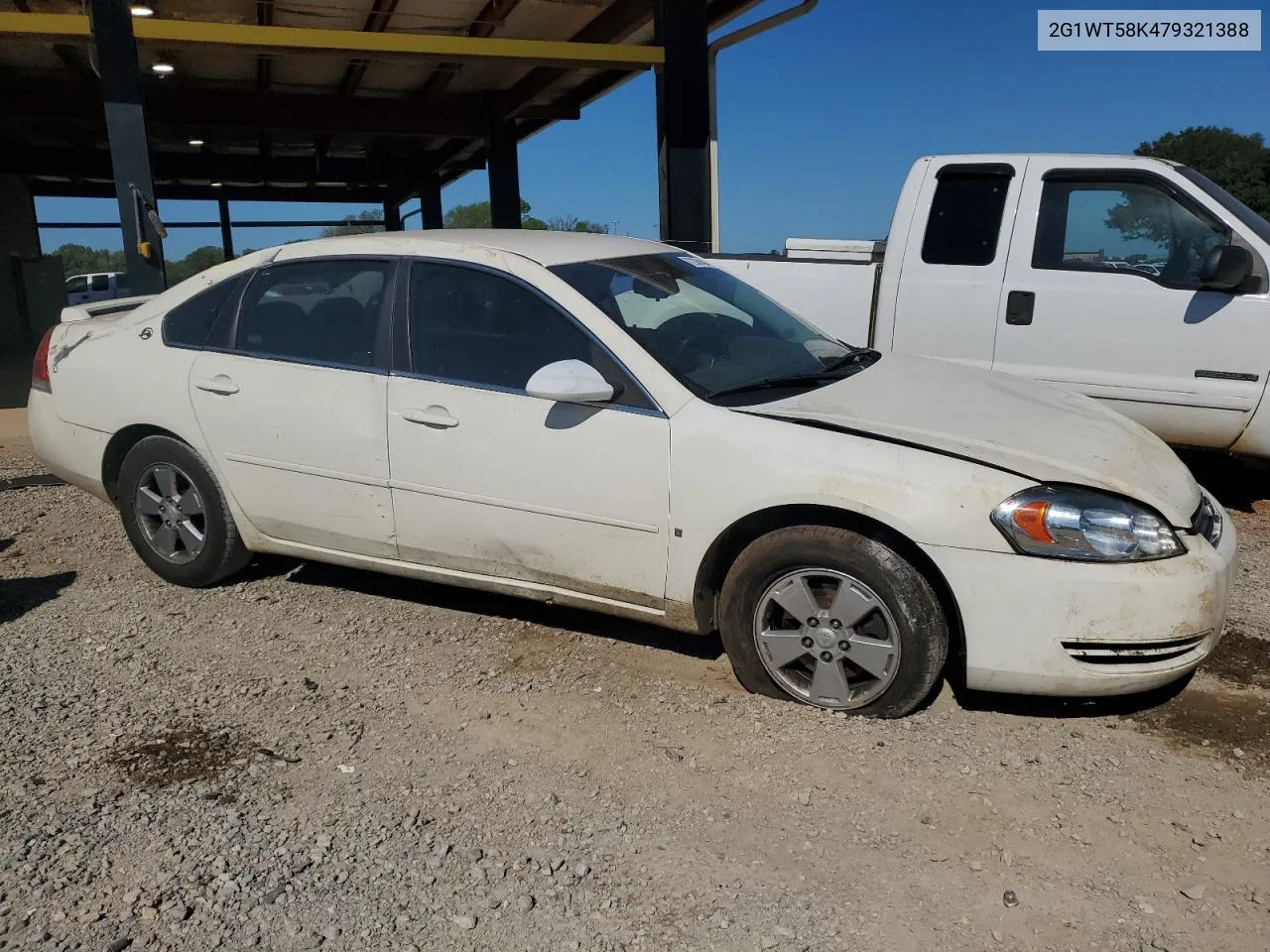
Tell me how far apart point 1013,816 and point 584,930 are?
1259 millimetres

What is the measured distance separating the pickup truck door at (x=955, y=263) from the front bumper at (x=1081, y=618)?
9.91 ft

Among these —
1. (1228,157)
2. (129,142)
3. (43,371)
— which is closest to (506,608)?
(43,371)

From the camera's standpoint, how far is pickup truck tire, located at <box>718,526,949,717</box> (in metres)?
3.23

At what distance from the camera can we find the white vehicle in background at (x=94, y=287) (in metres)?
27.2

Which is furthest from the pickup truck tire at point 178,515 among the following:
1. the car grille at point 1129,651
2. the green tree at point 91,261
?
the green tree at point 91,261

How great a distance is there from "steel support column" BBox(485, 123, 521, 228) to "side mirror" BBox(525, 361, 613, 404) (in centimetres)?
1207

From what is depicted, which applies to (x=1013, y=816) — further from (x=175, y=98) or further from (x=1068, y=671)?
(x=175, y=98)

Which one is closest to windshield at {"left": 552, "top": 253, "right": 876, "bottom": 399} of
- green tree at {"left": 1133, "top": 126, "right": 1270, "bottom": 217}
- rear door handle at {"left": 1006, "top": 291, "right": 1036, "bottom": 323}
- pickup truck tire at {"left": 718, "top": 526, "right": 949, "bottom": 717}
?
pickup truck tire at {"left": 718, "top": 526, "right": 949, "bottom": 717}

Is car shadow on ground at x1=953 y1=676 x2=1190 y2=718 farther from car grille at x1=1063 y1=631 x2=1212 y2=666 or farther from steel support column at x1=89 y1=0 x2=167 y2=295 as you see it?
steel support column at x1=89 y1=0 x2=167 y2=295

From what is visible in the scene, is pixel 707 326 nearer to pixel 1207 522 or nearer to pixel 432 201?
pixel 1207 522

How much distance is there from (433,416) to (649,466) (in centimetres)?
93

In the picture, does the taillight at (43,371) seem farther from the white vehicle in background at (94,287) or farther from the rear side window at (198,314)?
the white vehicle in background at (94,287)

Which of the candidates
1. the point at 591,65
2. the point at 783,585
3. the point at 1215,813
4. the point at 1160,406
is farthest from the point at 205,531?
the point at 591,65

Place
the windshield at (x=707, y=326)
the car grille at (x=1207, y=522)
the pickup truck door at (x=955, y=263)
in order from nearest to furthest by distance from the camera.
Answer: the car grille at (x=1207, y=522), the windshield at (x=707, y=326), the pickup truck door at (x=955, y=263)
